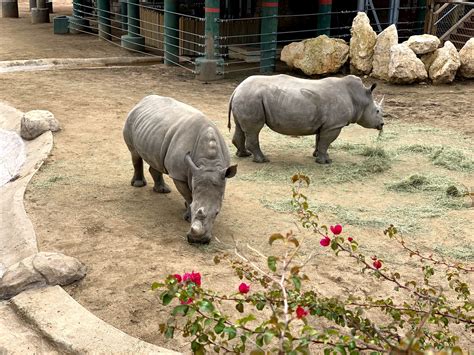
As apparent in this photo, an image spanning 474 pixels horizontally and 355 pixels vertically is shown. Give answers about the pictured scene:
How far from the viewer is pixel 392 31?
12.7m

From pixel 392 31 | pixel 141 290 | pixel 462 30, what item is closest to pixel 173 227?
pixel 141 290

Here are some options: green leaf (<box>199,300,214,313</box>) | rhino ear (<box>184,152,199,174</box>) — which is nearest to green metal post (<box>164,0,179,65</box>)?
rhino ear (<box>184,152,199,174</box>)

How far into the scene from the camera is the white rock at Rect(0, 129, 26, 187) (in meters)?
7.93

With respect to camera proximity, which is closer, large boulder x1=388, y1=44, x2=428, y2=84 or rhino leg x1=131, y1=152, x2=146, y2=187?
rhino leg x1=131, y1=152, x2=146, y2=187

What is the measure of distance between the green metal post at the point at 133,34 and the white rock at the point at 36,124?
25.8ft

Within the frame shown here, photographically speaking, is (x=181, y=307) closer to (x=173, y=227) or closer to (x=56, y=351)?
(x=56, y=351)

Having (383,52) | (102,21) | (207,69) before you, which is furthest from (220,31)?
(102,21)

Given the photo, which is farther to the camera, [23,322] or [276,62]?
[276,62]

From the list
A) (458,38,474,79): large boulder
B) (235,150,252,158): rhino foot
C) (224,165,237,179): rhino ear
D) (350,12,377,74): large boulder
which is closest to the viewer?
(224,165,237,179): rhino ear

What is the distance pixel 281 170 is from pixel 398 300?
10.1 ft

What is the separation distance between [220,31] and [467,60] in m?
5.91

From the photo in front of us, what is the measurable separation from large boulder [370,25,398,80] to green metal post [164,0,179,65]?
15.0ft

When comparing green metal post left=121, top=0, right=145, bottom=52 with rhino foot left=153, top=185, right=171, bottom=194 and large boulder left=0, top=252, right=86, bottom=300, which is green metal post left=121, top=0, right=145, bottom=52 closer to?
rhino foot left=153, top=185, right=171, bottom=194

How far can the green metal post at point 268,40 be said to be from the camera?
529 inches
